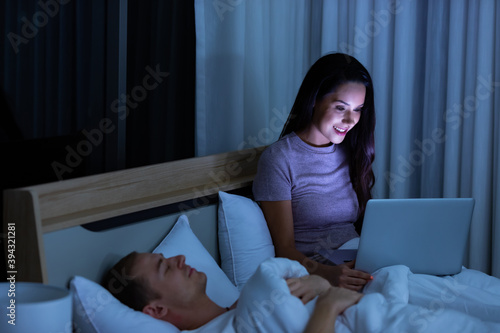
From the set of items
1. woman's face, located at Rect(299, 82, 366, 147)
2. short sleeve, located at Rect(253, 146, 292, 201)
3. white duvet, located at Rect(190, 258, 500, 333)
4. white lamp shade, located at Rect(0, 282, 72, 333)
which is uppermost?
woman's face, located at Rect(299, 82, 366, 147)

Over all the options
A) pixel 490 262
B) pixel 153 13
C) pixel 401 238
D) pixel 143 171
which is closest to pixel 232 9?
pixel 153 13

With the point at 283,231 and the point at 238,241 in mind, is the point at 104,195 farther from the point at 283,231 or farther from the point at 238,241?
the point at 283,231

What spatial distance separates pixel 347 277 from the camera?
6.09 feet

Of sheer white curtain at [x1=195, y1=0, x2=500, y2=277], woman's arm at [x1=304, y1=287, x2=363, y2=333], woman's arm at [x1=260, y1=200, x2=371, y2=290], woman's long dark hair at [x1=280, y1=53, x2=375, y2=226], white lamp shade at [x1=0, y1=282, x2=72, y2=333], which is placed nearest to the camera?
white lamp shade at [x1=0, y1=282, x2=72, y2=333]

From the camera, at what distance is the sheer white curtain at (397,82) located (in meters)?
2.58

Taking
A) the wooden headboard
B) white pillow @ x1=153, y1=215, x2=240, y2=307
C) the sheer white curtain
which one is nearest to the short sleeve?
the wooden headboard

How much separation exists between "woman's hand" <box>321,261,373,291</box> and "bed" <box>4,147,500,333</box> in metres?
0.04

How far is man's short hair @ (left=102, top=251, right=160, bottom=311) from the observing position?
1.56 meters

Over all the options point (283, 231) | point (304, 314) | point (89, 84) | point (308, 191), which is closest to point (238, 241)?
point (283, 231)

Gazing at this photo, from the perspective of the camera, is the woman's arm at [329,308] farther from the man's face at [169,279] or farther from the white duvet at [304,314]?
the man's face at [169,279]

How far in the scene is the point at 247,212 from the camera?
2.12m

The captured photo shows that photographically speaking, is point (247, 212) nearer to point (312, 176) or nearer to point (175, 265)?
point (312, 176)

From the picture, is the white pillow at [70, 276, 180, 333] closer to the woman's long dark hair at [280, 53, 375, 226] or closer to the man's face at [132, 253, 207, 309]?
the man's face at [132, 253, 207, 309]

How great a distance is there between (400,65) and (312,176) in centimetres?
87
